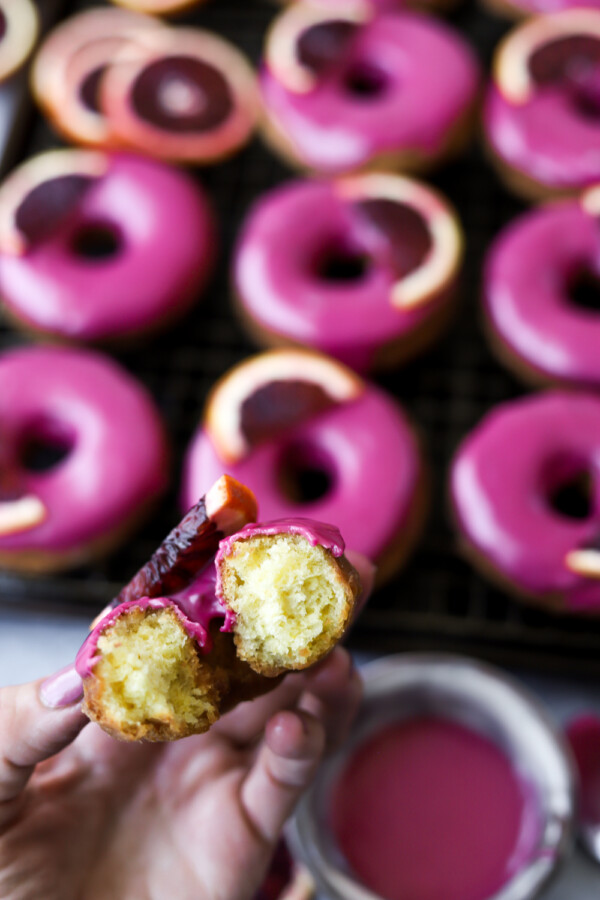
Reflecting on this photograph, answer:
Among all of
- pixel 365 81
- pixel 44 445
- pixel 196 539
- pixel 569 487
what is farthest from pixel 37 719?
pixel 365 81

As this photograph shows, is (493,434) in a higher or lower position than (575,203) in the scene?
lower

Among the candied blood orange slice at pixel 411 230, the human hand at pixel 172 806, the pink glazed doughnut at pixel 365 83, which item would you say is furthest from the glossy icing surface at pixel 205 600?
the pink glazed doughnut at pixel 365 83

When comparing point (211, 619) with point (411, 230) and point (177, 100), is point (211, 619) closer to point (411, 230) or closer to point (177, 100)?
point (411, 230)

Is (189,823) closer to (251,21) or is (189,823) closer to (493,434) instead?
(493,434)

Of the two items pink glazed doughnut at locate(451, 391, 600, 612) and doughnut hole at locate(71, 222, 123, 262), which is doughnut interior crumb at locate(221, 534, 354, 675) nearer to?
pink glazed doughnut at locate(451, 391, 600, 612)

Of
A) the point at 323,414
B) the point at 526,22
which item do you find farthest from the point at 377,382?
the point at 526,22

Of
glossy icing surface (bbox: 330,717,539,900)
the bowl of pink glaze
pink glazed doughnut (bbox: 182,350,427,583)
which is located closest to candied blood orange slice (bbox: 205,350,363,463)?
pink glazed doughnut (bbox: 182,350,427,583)
